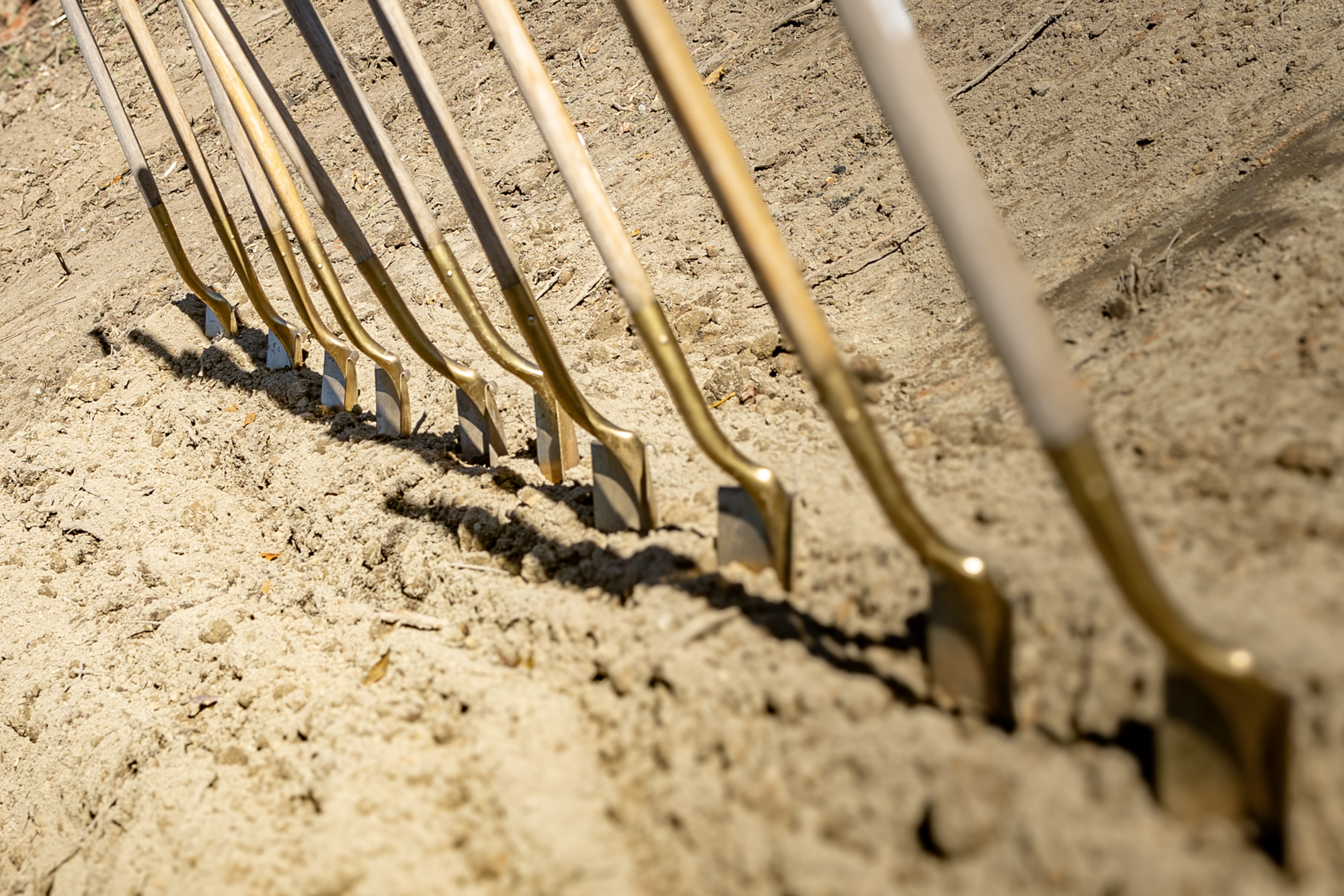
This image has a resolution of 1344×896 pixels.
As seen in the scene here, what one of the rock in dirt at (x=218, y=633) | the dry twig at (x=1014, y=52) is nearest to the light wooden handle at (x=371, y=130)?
the rock in dirt at (x=218, y=633)

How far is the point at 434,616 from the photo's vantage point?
261 cm

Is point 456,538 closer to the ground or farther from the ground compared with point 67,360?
closer to the ground

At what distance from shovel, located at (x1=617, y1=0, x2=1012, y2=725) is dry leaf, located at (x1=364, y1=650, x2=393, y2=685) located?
4.91 feet

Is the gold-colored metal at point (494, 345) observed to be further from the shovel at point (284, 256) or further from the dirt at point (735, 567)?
the shovel at point (284, 256)

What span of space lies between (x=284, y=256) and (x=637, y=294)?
2.74m

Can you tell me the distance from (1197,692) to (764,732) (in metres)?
0.71

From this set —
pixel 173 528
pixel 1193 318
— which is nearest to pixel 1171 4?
pixel 1193 318

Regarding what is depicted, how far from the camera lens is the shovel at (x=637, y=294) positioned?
2.08 m

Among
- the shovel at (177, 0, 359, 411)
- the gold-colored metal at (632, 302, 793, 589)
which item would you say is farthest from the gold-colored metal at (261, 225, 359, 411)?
the gold-colored metal at (632, 302, 793, 589)

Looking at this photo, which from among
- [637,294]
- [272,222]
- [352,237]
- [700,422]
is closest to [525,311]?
[637,294]

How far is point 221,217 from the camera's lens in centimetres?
462

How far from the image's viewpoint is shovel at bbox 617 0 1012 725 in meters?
1.58

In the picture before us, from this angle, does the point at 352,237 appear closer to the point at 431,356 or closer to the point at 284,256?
the point at 431,356

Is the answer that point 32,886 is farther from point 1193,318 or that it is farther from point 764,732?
point 1193,318
